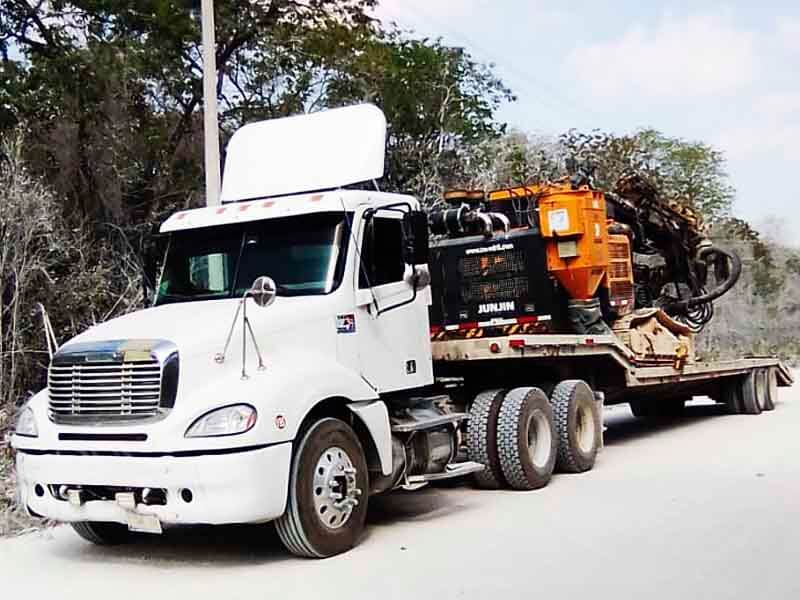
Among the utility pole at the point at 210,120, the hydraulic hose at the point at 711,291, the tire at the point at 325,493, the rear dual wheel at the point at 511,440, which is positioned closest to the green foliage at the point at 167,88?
the utility pole at the point at 210,120

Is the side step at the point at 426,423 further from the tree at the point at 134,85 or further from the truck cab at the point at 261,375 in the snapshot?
the tree at the point at 134,85

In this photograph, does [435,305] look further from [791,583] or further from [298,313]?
[791,583]

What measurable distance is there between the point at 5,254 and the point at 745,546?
10.0 metres

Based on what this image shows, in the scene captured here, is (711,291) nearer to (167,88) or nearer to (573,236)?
(573,236)

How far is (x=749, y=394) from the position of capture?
16578 millimetres

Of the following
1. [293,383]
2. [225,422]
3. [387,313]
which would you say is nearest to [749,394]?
[387,313]

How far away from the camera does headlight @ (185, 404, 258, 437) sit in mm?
6750

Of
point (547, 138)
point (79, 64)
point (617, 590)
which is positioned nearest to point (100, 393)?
point (617, 590)

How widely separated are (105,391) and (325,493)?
5.43 feet

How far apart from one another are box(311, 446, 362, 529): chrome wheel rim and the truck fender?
360mm

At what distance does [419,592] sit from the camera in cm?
634

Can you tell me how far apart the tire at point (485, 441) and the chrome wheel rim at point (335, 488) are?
8.73 feet

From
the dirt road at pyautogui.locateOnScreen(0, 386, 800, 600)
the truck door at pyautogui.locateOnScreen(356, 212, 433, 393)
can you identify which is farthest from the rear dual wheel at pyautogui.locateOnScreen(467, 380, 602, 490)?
the truck door at pyautogui.locateOnScreen(356, 212, 433, 393)

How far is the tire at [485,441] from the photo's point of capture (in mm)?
10023
